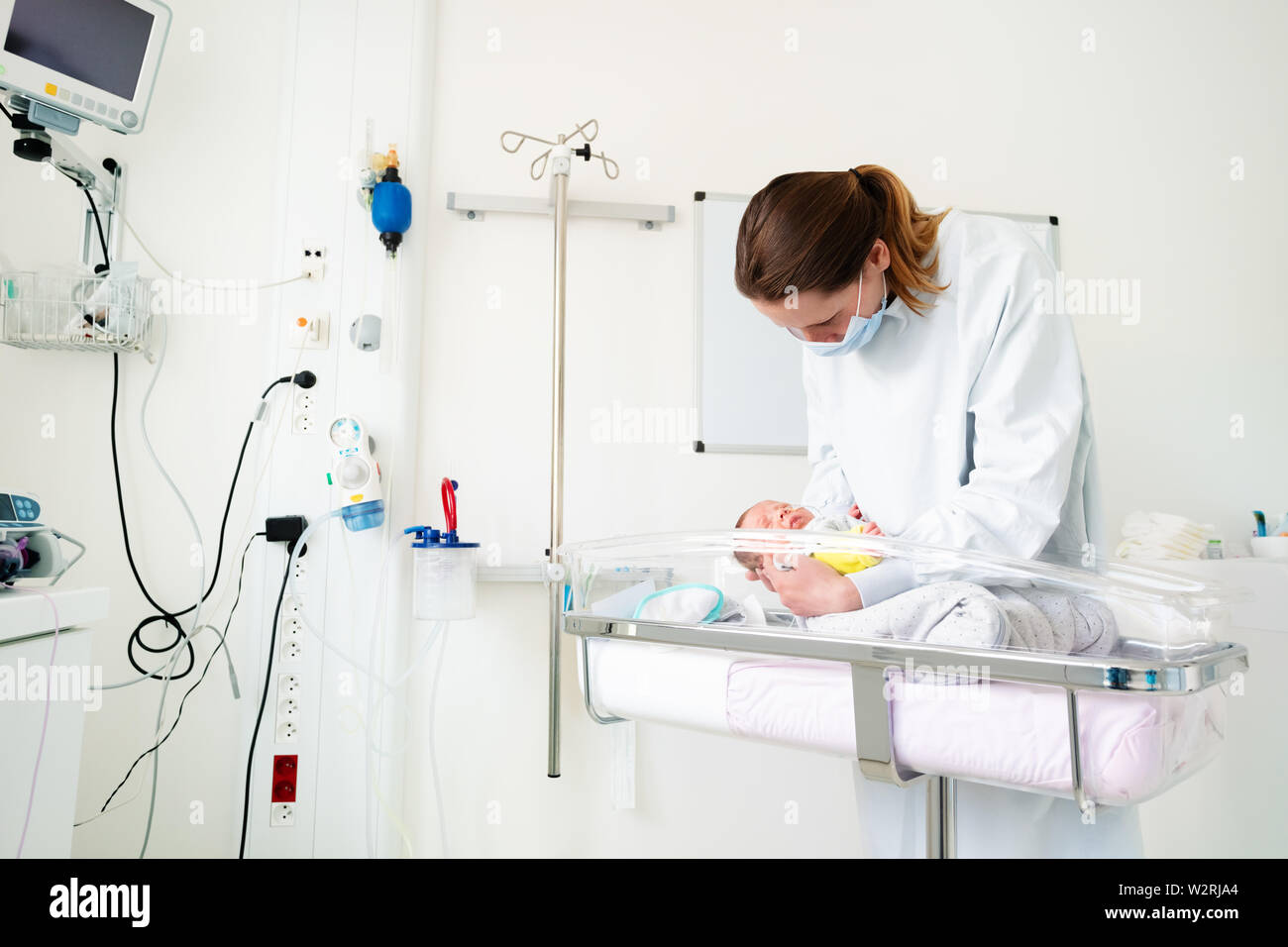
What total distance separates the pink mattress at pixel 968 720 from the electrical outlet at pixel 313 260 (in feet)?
4.90

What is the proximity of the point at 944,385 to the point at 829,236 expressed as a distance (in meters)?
0.32

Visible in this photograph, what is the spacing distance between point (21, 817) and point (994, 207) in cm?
263

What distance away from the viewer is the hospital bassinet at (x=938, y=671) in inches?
31.6

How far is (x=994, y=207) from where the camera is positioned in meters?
2.33

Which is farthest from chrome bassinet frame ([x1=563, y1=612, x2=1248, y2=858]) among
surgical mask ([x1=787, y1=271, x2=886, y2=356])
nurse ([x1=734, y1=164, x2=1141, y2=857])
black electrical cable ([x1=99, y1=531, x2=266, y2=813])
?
black electrical cable ([x1=99, y1=531, x2=266, y2=813])

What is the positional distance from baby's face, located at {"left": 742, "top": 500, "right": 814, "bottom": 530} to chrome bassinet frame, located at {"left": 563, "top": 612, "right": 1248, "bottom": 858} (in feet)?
1.30

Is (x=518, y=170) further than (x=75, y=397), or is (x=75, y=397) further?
(x=518, y=170)

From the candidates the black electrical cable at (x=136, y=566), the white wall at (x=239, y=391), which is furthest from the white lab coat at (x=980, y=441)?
the black electrical cable at (x=136, y=566)

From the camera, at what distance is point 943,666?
874 mm

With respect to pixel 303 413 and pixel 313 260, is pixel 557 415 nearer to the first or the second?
pixel 303 413

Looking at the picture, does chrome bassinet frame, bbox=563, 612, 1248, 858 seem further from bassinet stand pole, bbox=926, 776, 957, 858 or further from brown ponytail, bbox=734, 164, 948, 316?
brown ponytail, bbox=734, 164, 948, 316

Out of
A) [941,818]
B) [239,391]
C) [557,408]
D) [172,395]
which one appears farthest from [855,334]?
[172,395]
